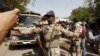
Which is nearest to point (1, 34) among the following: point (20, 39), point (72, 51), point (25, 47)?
point (72, 51)

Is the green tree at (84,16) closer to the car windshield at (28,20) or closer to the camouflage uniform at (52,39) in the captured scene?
the car windshield at (28,20)

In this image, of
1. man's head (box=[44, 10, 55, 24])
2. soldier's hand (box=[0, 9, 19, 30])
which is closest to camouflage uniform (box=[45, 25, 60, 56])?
man's head (box=[44, 10, 55, 24])

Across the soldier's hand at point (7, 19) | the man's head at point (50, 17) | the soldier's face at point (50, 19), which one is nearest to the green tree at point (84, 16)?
the man's head at point (50, 17)

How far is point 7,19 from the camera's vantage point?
69.6 inches

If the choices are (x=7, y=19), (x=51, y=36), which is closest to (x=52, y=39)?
(x=51, y=36)

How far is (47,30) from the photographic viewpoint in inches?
273

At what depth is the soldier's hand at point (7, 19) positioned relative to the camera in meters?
1.74

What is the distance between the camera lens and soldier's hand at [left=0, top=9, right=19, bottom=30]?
68.6 inches

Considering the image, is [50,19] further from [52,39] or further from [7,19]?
[7,19]

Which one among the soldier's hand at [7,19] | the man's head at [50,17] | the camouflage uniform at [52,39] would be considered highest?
the man's head at [50,17]

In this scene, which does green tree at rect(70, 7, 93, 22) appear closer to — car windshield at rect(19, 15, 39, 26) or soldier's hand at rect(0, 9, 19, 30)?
car windshield at rect(19, 15, 39, 26)

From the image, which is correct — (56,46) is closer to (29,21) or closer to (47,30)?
(47,30)

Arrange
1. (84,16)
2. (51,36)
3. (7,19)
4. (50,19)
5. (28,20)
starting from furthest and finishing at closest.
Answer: (84,16)
(28,20)
(50,19)
(51,36)
(7,19)

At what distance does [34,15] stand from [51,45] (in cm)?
980
